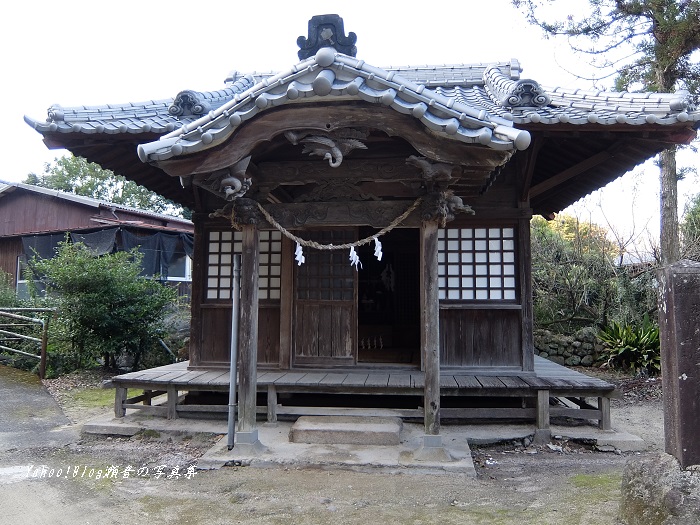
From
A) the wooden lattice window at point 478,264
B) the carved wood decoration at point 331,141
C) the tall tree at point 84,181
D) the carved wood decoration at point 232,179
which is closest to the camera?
the carved wood decoration at point 331,141

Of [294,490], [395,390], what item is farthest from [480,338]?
[294,490]

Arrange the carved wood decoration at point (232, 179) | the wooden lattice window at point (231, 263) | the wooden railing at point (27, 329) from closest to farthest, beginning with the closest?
1. the carved wood decoration at point (232, 179)
2. the wooden lattice window at point (231, 263)
3. the wooden railing at point (27, 329)

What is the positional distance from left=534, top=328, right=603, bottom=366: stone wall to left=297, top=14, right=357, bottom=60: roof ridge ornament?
920 centimetres

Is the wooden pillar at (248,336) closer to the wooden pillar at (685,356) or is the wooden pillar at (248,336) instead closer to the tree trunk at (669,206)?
the wooden pillar at (685,356)

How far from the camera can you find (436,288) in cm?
548

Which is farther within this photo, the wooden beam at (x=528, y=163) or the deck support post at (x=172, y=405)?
the deck support post at (x=172, y=405)

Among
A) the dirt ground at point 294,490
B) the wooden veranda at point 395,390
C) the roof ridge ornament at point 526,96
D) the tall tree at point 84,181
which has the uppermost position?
the tall tree at point 84,181

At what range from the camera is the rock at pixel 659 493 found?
2959 mm

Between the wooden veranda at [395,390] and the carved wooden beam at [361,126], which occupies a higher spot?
the carved wooden beam at [361,126]

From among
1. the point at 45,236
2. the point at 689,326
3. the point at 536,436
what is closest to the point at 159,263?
the point at 45,236

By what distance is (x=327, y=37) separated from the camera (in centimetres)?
783

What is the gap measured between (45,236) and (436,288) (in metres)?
16.3

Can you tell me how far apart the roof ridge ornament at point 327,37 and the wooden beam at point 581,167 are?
136 inches

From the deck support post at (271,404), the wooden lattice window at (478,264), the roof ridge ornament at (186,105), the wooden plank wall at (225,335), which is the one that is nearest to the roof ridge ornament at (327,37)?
the roof ridge ornament at (186,105)
